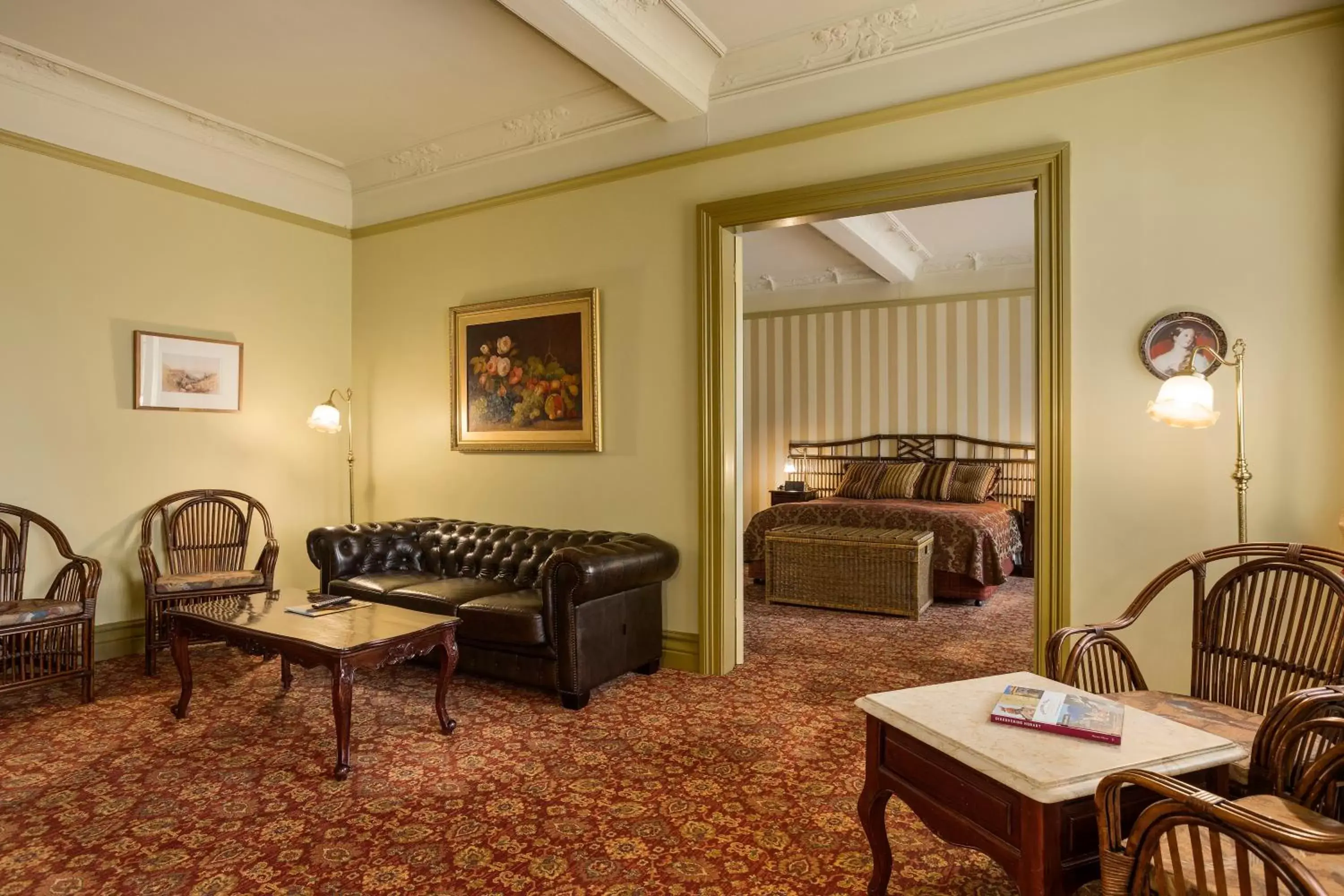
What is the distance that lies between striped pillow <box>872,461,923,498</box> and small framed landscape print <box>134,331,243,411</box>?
20.9 feet

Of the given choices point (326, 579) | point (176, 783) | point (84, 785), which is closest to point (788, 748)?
point (176, 783)

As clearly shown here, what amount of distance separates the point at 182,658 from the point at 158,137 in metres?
Result: 3.69

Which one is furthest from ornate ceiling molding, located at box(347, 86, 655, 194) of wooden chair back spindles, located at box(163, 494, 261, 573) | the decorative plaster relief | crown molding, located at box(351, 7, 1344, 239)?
the decorative plaster relief

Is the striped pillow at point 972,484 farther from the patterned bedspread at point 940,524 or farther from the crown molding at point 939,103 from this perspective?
the crown molding at point 939,103

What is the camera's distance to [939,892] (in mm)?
2396

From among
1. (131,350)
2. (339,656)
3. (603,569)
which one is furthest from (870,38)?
(131,350)

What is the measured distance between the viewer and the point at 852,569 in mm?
6512

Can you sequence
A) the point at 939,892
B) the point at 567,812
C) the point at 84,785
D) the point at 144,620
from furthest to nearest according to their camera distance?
1. the point at 144,620
2. the point at 84,785
3. the point at 567,812
4. the point at 939,892

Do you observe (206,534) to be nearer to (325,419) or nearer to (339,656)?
(325,419)

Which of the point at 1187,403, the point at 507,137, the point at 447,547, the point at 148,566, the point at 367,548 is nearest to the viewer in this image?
the point at 1187,403

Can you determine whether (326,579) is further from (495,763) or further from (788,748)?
→ (788,748)

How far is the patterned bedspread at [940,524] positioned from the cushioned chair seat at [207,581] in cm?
367

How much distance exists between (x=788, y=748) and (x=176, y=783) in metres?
2.65

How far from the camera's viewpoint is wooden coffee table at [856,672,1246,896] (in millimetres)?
1744
